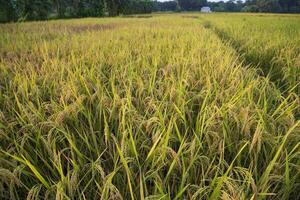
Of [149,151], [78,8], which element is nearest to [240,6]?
[78,8]

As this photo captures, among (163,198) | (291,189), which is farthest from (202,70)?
(163,198)

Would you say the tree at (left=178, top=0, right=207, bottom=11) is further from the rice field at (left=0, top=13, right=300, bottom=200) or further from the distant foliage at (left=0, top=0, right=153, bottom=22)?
the rice field at (left=0, top=13, right=300, bottom=200)

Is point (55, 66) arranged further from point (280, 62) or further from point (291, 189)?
point (280, 62)

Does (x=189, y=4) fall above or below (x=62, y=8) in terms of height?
above

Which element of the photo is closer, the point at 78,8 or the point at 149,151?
the point at 149,151

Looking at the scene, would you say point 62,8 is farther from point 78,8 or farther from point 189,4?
point 189,4

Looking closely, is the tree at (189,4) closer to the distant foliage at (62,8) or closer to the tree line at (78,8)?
the tree line at (78,8)

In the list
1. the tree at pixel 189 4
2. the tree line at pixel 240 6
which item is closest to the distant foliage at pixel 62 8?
the tree line at pixel 240 6

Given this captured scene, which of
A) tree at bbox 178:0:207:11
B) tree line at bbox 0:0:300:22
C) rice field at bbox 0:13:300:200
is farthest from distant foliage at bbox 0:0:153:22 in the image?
tree at bbox 178:0:207:11

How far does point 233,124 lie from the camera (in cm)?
147

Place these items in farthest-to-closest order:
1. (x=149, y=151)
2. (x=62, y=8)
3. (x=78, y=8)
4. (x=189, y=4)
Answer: (x=189, y=4)
(x=62, y=8)
(x=78, y=8)
(x=149, y=151)

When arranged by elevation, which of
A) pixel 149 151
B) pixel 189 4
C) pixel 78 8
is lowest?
pixel 149 151

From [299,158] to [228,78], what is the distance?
109 centimetres

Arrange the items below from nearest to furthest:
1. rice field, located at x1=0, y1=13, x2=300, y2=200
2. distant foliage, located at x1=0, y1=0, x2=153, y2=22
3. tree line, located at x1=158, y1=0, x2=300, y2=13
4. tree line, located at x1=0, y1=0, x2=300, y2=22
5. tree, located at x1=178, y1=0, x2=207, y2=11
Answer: rice field, located at x1=0, y1=13, x2=300, y2=200 < distant foliage, located at x1=0, y1=0, x2=153, y2=22 < tree line, located at x1=0, y1=0, x2=300, y2=22 < tree line, located at x1=158, y1=0, x2=300, y2=13 < tree, located at x1=178, y1=0, x2=207, y2=11
